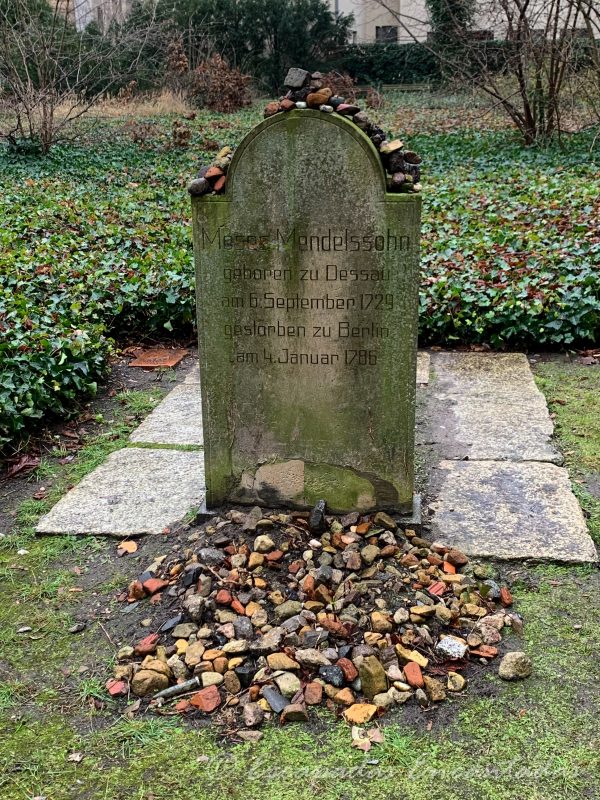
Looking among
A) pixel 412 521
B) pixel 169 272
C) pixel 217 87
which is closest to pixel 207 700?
pixel 412 521

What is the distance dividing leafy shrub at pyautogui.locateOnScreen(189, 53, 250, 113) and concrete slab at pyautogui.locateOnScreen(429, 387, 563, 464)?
61.8 ft

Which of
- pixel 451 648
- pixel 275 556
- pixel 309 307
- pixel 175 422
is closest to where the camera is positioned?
pixel 451 648

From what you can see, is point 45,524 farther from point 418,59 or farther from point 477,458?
point 418,59

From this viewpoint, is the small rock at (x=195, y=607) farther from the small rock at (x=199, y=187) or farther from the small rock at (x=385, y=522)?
the small rock at (x=199, y=187)

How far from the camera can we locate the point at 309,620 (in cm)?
282

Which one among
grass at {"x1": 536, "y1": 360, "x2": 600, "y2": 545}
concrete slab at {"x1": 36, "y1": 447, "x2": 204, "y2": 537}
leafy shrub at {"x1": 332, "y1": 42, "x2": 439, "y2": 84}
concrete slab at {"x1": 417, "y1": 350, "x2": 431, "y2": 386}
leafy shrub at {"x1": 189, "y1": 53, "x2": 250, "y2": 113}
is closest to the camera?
concrete slab at {"x1": 36, "y1": 447, "x2": 204, "y2": 537}

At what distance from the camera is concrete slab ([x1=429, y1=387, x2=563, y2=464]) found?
4.29 metres

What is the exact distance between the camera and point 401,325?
3.22 metres

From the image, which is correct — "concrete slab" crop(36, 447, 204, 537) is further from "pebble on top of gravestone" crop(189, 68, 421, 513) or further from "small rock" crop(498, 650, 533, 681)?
"small rock" crop(498, 650, 533, 681)

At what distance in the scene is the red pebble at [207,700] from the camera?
2494 mm

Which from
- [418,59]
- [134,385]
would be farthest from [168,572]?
[418,59]

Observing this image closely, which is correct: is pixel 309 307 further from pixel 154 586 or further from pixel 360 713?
pixel 360 713

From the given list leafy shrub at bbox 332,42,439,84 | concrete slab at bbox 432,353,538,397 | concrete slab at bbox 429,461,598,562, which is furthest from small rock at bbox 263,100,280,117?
leafy shrub at bbox 332,42,439,84

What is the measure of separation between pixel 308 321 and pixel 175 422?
1.92 meters
